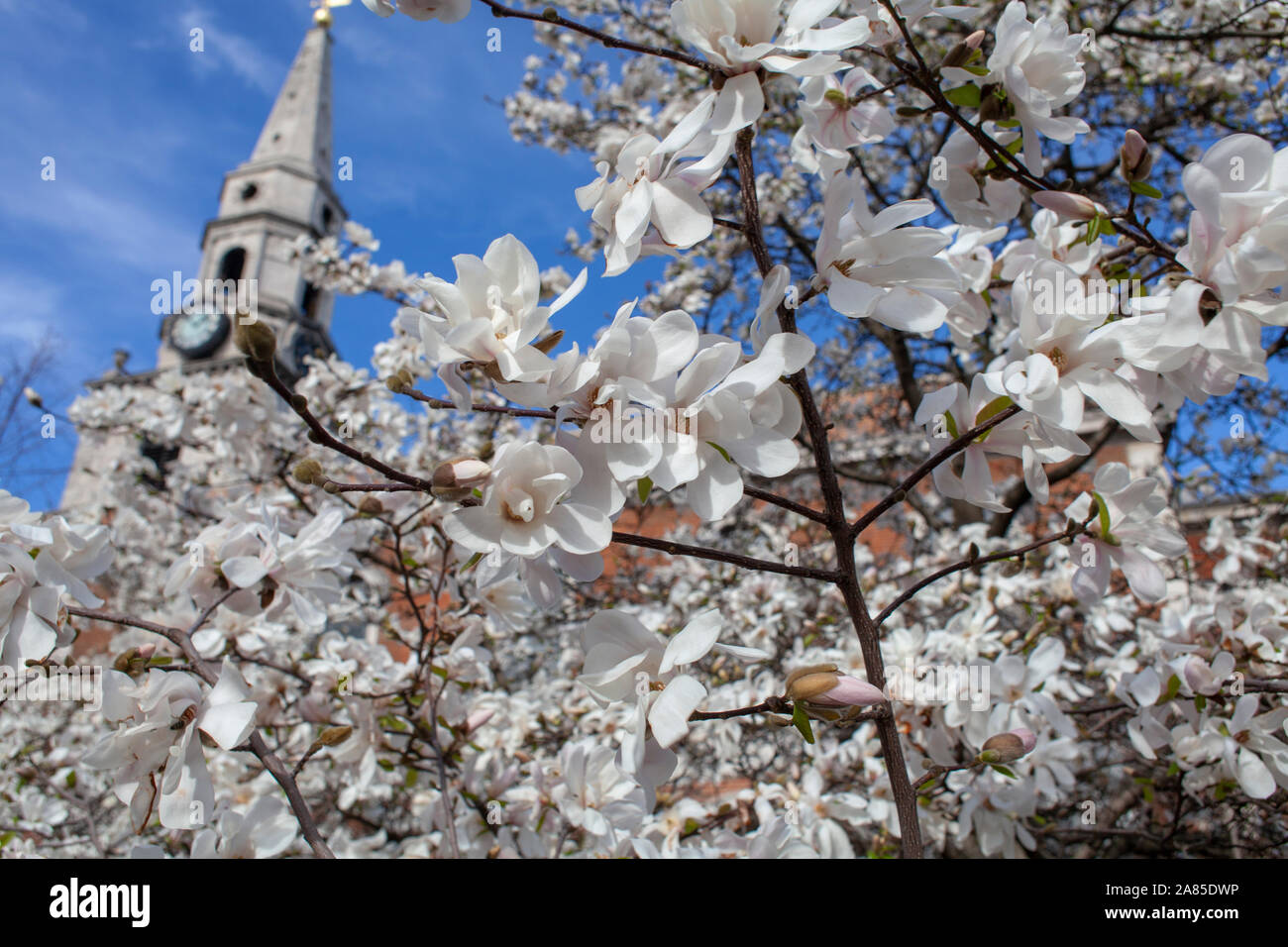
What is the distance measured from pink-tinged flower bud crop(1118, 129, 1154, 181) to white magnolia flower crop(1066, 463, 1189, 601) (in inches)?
15.9

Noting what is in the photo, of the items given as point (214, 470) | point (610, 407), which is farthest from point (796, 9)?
point (214, 470)

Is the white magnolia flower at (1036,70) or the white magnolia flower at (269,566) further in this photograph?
the white magnolia flower at (269,566)

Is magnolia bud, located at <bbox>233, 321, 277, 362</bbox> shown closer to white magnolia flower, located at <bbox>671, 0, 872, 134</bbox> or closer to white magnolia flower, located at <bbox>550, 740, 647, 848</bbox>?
white magnolia flower, located at <bbox>671, 0, 872, 134</bbox>

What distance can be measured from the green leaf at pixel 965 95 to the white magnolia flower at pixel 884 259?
0.34m

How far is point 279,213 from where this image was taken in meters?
25.6

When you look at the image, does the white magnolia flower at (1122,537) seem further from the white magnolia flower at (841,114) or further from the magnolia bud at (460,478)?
the magnolia bud at (460,478)

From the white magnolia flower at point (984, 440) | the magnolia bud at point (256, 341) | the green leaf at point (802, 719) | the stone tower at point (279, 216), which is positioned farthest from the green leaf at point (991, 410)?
the stone tower at point (279, 216)

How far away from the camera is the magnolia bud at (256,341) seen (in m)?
0.72

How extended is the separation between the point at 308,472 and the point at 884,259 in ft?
2.28

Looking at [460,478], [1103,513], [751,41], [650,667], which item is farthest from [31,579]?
[1103,513]

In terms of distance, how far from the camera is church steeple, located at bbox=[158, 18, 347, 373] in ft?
81.7

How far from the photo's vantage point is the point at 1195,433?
4773 millimetres

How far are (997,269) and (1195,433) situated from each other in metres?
4.50

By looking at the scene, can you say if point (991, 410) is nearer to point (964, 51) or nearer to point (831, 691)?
point (831, 691)
